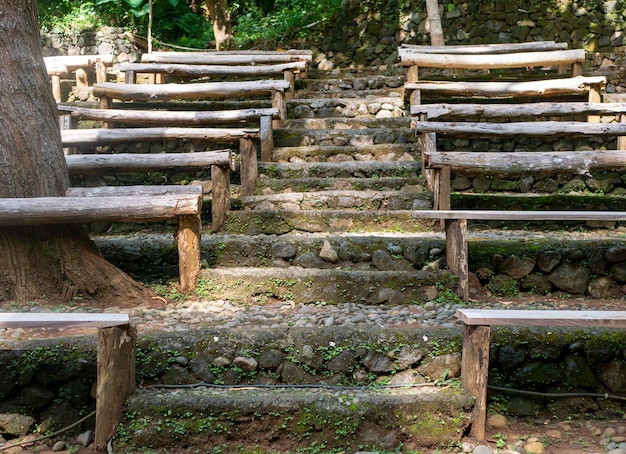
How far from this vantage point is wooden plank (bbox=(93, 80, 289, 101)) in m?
7.07

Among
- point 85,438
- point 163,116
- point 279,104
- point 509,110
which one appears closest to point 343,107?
point 279,104

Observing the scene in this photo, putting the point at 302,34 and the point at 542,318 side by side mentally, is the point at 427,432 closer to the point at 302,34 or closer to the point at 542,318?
the point at 542,318

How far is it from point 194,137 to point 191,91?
5.31 feet

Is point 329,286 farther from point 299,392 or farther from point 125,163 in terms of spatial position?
point 125,163

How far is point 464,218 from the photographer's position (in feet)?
13.6

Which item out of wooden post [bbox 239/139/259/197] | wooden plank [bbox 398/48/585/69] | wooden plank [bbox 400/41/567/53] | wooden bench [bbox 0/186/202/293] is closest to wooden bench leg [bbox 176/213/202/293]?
wooden bench [bbox 0/186/202/293]

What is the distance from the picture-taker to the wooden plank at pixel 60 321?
8.95 feet

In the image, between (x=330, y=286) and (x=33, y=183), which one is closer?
(x=33, y=183)

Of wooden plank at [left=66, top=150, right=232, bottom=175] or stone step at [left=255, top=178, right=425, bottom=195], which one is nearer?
wooden plank at [left=66, top=150, right=232, bottom=175]

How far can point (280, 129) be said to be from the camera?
6.99 metres

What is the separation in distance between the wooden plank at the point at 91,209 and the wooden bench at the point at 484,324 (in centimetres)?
209

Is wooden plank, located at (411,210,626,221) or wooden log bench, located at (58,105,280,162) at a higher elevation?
wooden log bench, located at (58,105,280,162)

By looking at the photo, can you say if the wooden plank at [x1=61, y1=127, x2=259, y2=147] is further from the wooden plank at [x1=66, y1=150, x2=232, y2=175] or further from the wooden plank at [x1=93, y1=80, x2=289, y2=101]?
the wooden plank at [x1=93, y1=80, x2=289, y2=101]

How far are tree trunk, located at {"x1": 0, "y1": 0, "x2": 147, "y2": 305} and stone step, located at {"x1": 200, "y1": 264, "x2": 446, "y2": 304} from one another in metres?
0.65
